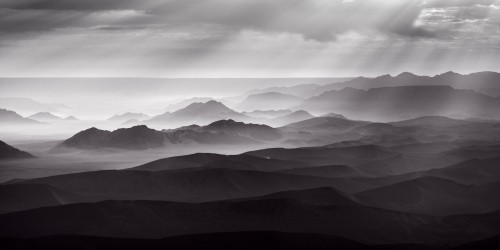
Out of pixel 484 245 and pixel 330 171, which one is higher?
pixel 330 171

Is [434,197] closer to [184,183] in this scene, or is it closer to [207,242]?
[184,183]

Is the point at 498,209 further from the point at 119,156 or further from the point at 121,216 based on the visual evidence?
the point at 119,156

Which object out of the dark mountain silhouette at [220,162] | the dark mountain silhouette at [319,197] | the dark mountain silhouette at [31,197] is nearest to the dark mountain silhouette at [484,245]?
the dark mountain silhouette at [319,197]

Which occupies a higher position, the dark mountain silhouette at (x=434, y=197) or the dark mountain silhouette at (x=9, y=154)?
the dark mountain silhouette at (x=9, y=154)

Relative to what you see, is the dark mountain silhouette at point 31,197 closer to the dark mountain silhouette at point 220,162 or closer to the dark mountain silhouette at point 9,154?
the dark mountain silhouette at point 220,162

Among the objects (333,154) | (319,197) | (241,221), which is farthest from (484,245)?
(333,154)

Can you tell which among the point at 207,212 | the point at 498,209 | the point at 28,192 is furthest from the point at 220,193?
the point at 498,209
